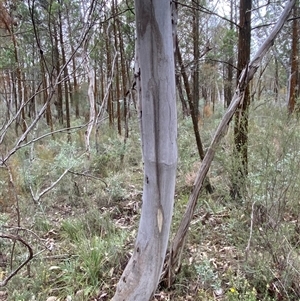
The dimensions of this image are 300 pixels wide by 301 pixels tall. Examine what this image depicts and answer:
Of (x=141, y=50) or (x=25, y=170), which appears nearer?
(x=141, y=50)

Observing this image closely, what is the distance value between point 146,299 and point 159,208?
573 millimetres

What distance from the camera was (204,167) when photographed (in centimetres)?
184

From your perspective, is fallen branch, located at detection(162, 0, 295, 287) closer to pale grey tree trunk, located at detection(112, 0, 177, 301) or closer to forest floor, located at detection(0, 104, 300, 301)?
forest floor, located at detection(0, 104, 300, 301)

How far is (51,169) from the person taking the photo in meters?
4.46

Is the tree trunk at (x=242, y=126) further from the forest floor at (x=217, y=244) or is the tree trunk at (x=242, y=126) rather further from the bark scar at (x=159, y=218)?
the bark scar at (x=159, y=218)

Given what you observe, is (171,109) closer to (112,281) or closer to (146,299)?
(146,299)

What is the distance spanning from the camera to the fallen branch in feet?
6.00

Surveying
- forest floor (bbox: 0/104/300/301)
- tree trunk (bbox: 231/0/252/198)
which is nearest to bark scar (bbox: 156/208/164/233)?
forest floor (bbox: 0/104/300/301)

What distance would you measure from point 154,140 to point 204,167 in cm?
67

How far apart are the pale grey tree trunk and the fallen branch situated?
35cm

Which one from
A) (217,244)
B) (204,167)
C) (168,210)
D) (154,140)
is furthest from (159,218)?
(217,244)

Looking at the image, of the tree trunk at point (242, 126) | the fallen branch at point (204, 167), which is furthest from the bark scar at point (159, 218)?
the tree trunk at point (242, 126)

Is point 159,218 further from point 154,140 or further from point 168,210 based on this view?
point 154,140

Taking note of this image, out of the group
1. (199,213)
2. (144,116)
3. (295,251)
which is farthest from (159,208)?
(199,213)
